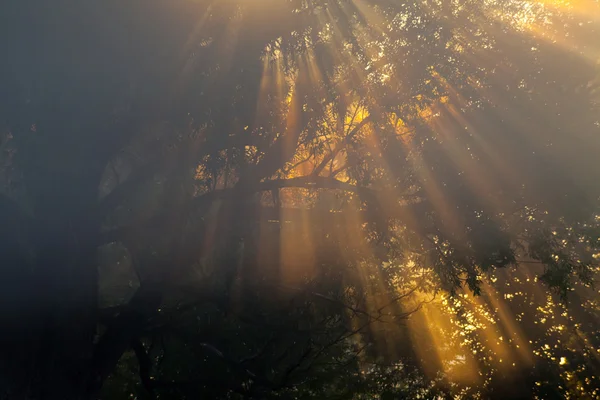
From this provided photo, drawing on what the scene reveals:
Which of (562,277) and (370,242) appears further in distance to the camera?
(370,242)

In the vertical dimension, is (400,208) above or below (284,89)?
below

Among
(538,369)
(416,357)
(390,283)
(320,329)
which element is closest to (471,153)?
(320,329)

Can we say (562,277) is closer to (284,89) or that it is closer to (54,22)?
(284,89)

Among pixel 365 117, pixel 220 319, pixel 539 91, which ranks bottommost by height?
pixel 220 319

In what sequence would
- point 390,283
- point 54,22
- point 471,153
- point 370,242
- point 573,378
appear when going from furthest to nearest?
point 390,283 < point 573,378 < point 370,242 < point 471,153 < point 54,22

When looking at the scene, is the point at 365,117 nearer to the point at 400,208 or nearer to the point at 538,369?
the point at 400,208

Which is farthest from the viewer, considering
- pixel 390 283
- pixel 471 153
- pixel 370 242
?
pixel 390 283
